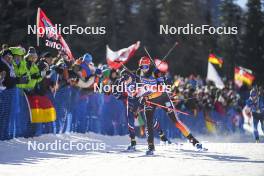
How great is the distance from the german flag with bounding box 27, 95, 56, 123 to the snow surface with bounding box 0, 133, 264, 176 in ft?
1.76

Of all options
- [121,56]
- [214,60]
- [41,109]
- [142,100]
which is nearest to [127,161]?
[142,100]

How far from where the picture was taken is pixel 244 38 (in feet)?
227

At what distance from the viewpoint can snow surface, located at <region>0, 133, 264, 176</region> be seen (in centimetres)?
959

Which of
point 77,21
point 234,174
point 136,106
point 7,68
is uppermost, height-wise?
point 77,21

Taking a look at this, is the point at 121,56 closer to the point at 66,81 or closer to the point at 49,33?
the point at 49,33

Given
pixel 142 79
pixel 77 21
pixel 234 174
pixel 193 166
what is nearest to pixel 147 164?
pixel 193 166

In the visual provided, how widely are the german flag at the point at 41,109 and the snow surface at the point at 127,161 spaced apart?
54 centimetres

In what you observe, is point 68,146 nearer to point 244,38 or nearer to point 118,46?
point 118,46

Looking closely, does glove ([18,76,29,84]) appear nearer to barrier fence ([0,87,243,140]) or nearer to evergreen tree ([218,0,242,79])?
barrier fence ([0,87,243,140])

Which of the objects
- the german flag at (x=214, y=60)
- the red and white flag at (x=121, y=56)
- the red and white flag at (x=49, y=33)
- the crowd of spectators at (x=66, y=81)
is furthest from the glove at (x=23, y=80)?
the german flag at (x=214, y=60)

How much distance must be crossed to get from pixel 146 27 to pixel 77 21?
19844 mm

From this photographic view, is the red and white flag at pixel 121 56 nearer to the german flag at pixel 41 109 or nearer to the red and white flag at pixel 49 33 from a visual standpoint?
the red and white flag at pixel 49 33

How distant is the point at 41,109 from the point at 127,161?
413cm

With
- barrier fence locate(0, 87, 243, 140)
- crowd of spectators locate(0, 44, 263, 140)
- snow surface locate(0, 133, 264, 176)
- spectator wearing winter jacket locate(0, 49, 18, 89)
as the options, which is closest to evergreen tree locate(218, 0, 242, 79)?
barrier fence locate(0, 87, 243, 140)
